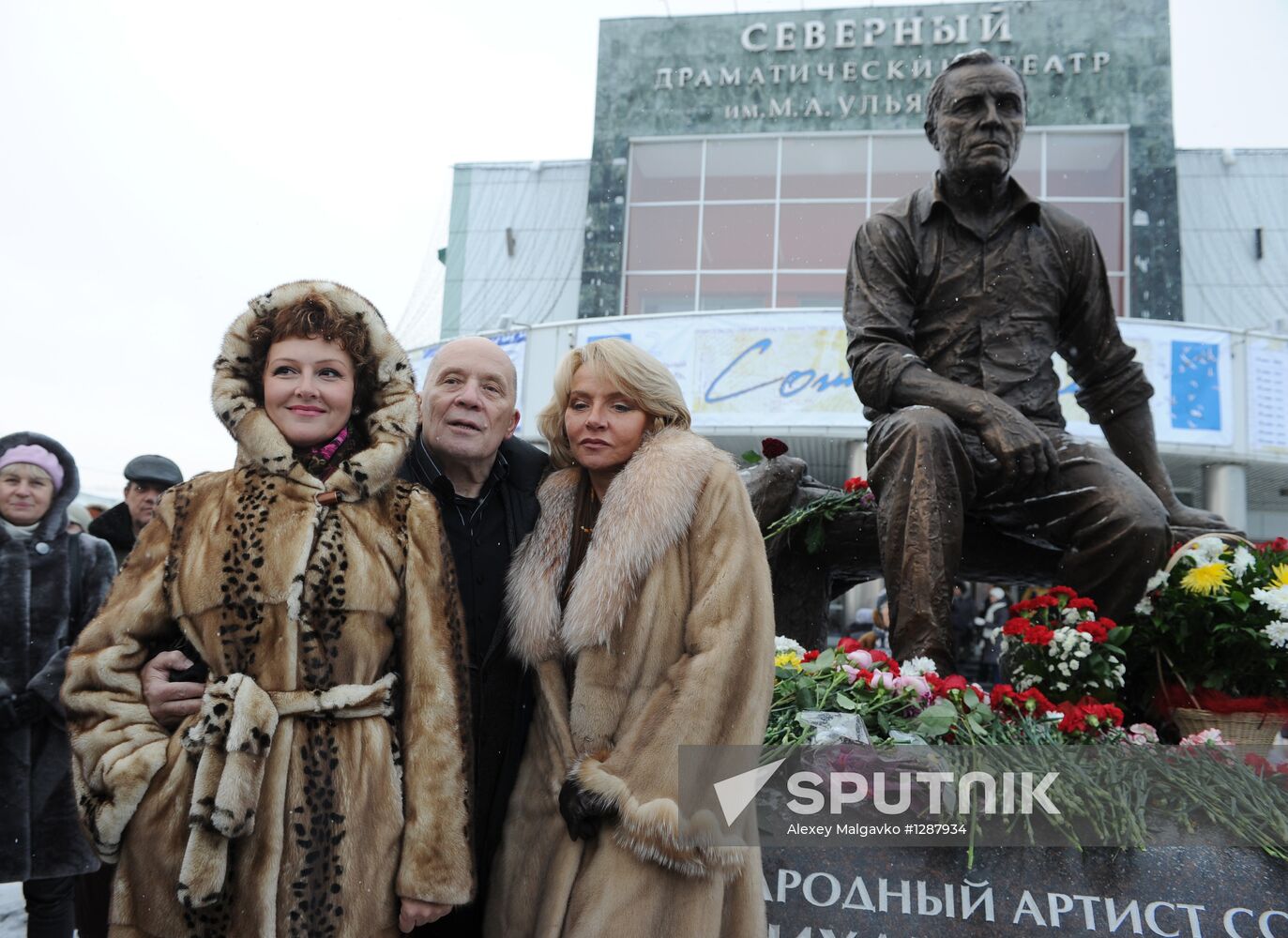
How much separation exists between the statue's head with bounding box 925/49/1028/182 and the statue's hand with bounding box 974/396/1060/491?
903 mm

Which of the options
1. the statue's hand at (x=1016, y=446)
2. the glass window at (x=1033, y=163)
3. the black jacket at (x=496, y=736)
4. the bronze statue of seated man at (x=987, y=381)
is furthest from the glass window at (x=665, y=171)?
the black jacket at (x=496, y=736)

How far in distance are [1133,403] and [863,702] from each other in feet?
6.40

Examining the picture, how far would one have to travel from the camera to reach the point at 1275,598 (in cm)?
333

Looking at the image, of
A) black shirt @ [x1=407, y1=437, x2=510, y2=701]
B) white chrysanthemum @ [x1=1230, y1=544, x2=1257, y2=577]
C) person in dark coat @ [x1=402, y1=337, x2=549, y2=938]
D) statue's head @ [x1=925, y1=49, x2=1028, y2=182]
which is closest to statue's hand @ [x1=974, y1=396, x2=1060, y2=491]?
white chrysanthemum @ [x1=1230, y1=544, x2=1257, y2=577]

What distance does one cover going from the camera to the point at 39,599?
4.05 m

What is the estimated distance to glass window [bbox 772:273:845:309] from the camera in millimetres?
21703

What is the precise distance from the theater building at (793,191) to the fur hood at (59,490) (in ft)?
48.5

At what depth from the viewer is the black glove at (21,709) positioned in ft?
12.6

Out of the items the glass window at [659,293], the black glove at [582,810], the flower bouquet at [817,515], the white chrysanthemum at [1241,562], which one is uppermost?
the glass window at [659,293]

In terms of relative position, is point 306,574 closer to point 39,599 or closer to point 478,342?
point 478,342

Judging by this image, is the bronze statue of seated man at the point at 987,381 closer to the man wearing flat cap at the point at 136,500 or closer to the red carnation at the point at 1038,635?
the red carnation at the point at 1038,635

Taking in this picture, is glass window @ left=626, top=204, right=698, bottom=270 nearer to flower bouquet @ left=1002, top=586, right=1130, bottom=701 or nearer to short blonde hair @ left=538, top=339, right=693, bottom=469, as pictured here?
flower bouquet @ left=1002, top=586, right=1130, bottom=701

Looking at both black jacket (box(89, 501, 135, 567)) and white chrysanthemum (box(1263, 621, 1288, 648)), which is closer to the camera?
white chrysanthemum (box(1263, 621, 1288, 648))

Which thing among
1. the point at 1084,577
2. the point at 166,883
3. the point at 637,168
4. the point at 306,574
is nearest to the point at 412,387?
the point at 306,574
